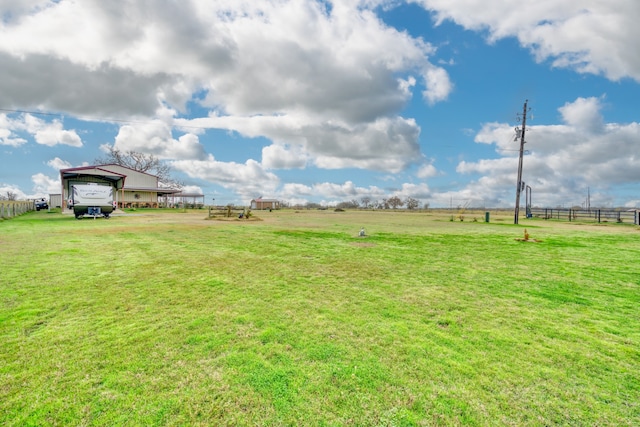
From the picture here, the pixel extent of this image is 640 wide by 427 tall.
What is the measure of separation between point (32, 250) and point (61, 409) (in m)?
9.38

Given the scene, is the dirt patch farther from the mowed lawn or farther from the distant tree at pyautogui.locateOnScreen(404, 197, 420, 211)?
the distant tree at pyautogui.locateOnScreen(404, 197, 420, 211)

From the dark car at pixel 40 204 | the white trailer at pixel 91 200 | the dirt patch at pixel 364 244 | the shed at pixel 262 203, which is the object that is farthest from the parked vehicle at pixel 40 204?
the dirt patch at pixel 364 244

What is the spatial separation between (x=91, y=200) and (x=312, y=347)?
25768 mm

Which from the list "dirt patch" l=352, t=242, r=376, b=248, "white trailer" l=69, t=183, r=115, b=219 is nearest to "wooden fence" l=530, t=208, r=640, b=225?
"dirt patch" l=352, t=242, r=376, b=248

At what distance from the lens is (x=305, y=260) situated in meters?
8.70

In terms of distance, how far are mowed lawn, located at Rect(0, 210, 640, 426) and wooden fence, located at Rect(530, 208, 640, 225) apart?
3689cm

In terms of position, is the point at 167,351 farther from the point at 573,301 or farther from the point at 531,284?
the point at 531,284

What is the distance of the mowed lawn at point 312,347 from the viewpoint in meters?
2.54

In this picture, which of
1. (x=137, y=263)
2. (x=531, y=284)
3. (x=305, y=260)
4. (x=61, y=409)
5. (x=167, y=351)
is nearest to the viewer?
(x=61, y=409)

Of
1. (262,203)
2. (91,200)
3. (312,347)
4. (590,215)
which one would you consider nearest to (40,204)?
(91,200)

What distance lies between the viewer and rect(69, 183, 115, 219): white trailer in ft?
72.3

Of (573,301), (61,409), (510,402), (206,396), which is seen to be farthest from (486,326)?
(61,409)

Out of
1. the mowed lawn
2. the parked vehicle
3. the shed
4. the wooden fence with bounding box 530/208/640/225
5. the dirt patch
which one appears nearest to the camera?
the mowed lawn

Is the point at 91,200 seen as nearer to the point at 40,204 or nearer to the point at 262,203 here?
the point at 40,204
